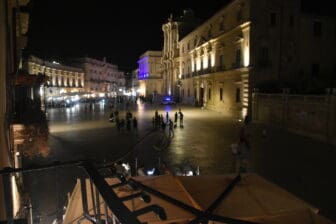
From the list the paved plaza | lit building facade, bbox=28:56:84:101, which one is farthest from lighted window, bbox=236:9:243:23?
lit building facade, bbox=28:56:84:101

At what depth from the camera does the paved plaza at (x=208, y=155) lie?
995cm

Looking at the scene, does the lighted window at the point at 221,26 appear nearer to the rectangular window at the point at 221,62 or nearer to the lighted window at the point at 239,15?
the rectangular window at the point at 221,62

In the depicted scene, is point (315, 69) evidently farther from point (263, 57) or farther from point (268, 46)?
point (263, 57)

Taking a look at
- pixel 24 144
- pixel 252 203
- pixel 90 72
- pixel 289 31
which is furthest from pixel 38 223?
pixel 90 72

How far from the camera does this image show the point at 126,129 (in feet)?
75.7

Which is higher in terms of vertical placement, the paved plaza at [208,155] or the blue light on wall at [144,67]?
the blue light on wall at [144,67]

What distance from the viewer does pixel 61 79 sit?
70.5 meters

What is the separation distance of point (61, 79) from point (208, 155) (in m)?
62.5

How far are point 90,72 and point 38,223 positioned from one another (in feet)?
296

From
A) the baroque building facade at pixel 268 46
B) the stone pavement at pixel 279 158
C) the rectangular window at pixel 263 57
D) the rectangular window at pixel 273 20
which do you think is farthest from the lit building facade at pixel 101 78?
the stone pavement at pixel 279 158

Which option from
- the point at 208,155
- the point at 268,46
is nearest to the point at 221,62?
the point at 268,46

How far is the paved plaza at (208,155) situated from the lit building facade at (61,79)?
3657 cm

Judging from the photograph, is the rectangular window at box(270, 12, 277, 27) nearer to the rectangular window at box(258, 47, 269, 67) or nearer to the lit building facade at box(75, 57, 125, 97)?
the rectangular window at box(258, 47, 269, 67)

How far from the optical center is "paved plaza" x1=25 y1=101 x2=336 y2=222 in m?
9.95
